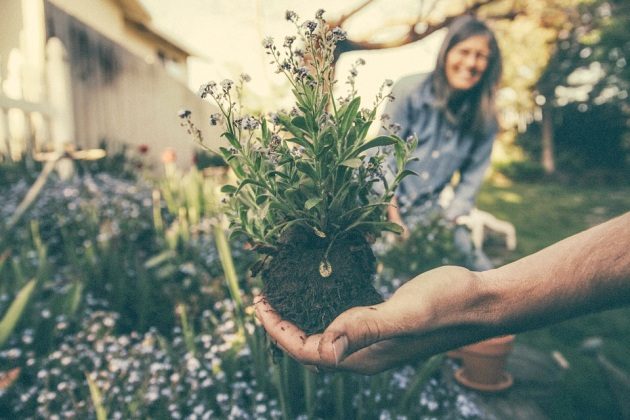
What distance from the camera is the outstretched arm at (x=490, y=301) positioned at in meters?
1.03

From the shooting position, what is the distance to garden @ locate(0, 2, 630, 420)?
3.73 feet

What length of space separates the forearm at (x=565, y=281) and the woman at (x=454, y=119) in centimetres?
162

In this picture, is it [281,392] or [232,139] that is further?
[281,392]

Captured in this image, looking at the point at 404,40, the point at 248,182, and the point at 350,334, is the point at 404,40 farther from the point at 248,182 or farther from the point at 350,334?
the point at 350,334

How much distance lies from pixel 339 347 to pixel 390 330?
0.49ft

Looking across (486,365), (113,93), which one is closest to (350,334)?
(486,365)

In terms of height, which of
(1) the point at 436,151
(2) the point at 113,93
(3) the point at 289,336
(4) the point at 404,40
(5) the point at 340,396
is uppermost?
(4) the point at 404,40

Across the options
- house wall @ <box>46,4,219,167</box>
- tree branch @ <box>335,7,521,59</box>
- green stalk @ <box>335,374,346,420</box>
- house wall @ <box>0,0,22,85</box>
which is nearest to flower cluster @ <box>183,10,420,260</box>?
green stalk @ <box>335,374,346,420</box>

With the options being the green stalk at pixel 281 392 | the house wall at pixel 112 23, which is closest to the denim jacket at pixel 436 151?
the green stalk at pixel 281 392

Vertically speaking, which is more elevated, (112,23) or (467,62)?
(112,23)

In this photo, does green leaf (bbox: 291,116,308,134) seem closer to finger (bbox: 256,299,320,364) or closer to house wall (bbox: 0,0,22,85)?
finger (bbox: 256,299,320,364)

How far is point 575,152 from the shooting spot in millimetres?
15156

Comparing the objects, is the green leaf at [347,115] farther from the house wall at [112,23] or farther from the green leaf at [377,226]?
the house wall at [112,23]

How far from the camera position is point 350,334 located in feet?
3.07
